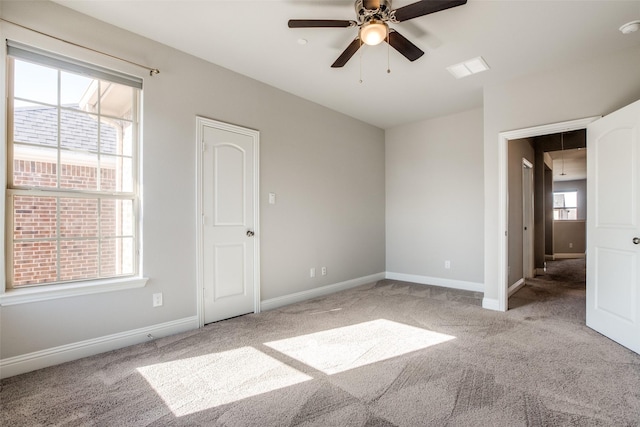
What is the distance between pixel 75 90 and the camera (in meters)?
2.57

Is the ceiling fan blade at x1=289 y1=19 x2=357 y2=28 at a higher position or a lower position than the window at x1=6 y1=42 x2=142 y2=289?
higher

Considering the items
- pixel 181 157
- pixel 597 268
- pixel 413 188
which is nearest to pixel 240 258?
pixel 181 157

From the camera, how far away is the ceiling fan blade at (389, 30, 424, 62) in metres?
2.28

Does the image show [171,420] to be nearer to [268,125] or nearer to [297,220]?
[297,220]

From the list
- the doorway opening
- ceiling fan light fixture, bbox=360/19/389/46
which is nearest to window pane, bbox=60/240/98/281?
ceiling fan light fixture, bbox=360/19/389/46

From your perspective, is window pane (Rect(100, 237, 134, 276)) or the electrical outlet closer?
window pane (Rect(100, 237, 134, 276))

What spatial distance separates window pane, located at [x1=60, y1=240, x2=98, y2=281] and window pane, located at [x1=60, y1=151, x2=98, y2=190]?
1.53ft

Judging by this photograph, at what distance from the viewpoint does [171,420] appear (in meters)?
1.73

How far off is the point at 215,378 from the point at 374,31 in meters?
2.65

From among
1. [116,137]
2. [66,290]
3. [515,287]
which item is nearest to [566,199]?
[515,287]

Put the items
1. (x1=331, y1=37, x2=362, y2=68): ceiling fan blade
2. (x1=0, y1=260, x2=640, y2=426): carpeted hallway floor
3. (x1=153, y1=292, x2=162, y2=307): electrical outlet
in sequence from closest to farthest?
(x1=0, y1=260, x2=640, y2=426): carpeted hallway floor < (x1=331, y1=37, x2=362, y2=68): ceiling fan blade < (x1=153, y1=292, x2=162, y2=307): electrical outlet

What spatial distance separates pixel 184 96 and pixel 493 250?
12.7ft

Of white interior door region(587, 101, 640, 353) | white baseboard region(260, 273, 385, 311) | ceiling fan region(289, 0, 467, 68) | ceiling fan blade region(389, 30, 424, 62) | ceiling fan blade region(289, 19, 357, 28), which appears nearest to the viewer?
ceiling fan region(289, 0, 467, 68)

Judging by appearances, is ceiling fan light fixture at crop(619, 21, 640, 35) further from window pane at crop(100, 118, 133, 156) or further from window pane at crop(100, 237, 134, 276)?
window pane at crop(100, 237, 134, 276)
